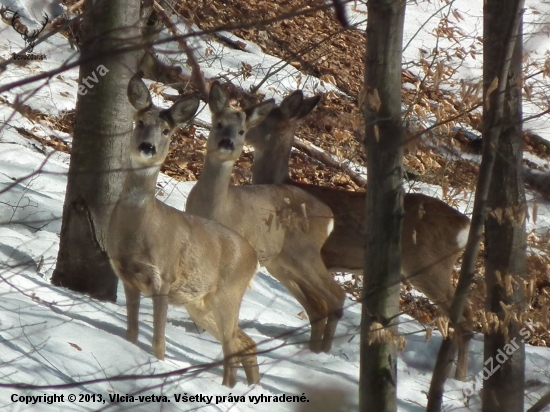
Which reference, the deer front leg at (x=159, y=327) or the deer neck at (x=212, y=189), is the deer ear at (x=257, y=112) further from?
the deer front leg at (x=159, y=327)

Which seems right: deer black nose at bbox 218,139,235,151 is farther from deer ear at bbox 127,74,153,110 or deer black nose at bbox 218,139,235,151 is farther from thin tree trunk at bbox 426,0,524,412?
thin tree trunk at bbox 426,0,524,412

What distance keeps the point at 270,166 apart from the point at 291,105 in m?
0.64

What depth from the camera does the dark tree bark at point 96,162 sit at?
19.6 feet

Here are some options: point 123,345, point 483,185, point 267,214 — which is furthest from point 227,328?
point 483,185

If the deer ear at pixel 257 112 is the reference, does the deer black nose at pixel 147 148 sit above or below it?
below

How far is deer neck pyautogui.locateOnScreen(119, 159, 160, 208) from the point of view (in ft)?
18.1

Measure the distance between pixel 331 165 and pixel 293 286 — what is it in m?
3.26

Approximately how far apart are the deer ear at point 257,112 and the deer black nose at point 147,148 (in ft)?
5.83

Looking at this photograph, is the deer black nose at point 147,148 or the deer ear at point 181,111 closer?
the deer black nose at point 147,148

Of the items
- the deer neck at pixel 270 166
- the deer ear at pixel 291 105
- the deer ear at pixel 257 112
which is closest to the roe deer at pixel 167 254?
the deer ear at pixel 257 112

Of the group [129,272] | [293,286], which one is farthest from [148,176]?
[293,286]

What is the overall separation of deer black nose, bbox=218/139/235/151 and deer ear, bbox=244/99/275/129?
14.2 inches

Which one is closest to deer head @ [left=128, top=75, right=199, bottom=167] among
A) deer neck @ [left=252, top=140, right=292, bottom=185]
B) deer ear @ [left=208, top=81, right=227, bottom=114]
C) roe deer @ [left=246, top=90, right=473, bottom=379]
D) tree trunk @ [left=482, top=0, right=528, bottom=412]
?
deer ear @ [left=208, top=81, right=227, bottom=114]

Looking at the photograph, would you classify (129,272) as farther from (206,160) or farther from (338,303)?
(338,303)
